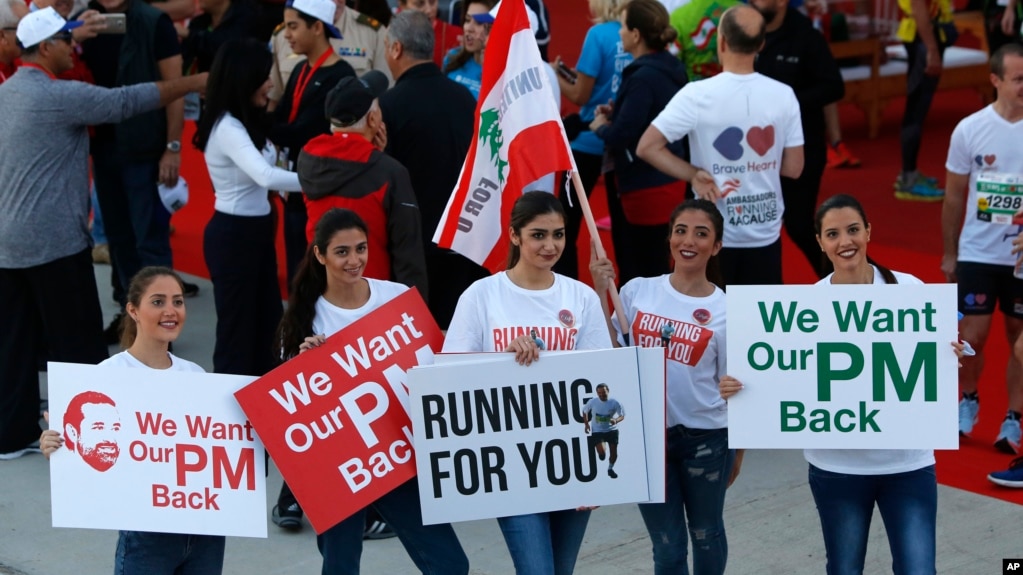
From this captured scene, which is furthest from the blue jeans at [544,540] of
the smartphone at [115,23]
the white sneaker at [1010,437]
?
the smartphone at [115,23]

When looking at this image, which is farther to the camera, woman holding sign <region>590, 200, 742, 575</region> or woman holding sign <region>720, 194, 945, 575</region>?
woman holding sign <region>590, 200, 742, 575</region>

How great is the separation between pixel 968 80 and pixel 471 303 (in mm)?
10487

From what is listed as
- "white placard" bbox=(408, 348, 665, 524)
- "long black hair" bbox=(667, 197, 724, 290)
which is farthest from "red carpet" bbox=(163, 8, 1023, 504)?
"white placard" bbox=(408, 348, 665, 524)

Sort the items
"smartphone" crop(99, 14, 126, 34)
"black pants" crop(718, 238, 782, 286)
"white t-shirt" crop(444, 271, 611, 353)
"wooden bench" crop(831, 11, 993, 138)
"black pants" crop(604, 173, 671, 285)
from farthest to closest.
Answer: "wooden bench" crop(831, 11, 993, 138) < "smartphone" crop(99, 14, 126, 34) < "black pants" crop(604, 173, 671, 285) < "black pants" crop(718, 238, 782, 286) < "white t-shirt" crop(444, 271, 611, 353)

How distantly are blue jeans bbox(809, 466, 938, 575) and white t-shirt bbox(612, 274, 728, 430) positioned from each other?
1.52 ft

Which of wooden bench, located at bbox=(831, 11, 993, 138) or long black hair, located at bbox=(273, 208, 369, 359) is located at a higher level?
long black hair, located at bbox=(273, 208, 369, 359)

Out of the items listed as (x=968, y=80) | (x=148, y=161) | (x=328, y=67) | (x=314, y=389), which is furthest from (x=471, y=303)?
(x=968, y=80)

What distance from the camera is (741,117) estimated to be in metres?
6.60

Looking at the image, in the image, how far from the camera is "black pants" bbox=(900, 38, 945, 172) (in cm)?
1131

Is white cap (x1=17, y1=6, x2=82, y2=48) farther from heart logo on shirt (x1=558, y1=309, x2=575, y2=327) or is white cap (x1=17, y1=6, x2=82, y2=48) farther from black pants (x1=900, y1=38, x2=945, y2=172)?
black pants (x1=900, y1=38, x2=945, y2=172)

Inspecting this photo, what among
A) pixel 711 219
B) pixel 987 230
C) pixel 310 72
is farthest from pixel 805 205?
pixel 711 219

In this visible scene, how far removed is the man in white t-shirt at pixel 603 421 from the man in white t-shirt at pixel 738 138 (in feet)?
7.39

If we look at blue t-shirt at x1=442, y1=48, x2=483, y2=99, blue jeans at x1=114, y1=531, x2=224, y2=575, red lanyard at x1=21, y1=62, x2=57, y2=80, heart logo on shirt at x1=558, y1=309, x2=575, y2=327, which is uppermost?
red lanyard at x1=21, y1=62, x2=57, y2=80

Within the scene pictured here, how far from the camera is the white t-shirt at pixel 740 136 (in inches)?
260
